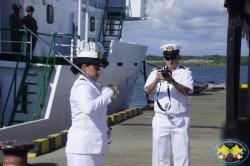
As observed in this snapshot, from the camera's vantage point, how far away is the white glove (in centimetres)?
510

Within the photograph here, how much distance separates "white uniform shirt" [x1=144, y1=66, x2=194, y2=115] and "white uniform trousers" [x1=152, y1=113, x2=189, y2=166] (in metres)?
0.12

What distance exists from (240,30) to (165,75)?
1026mm

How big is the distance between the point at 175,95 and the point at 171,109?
186 millimetres

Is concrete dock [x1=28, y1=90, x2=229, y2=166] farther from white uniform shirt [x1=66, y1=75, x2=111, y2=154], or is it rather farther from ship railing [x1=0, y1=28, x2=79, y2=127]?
white uniform shirt [x1=66, y1=75, x2=111, y2=154]

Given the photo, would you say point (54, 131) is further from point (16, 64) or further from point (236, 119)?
point (236, 119)

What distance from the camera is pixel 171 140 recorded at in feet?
20.9

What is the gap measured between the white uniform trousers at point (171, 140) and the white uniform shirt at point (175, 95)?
0.12 m

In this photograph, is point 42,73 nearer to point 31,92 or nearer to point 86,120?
point 31,92

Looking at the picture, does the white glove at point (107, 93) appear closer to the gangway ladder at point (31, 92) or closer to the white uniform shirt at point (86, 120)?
the white uniform shirt at point (86, 120)

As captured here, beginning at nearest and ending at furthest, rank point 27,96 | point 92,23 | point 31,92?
1. point 31,92
2. point 27,96
3. point 92,23

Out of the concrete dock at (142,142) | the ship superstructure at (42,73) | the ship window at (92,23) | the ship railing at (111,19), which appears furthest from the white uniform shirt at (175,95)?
the ship railing at (111,19)

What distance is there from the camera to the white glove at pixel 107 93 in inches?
201

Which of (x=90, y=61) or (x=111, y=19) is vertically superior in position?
(x=111, y=19)

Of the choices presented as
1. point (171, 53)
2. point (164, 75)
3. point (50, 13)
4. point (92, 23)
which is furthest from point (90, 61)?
point (92, 23)
